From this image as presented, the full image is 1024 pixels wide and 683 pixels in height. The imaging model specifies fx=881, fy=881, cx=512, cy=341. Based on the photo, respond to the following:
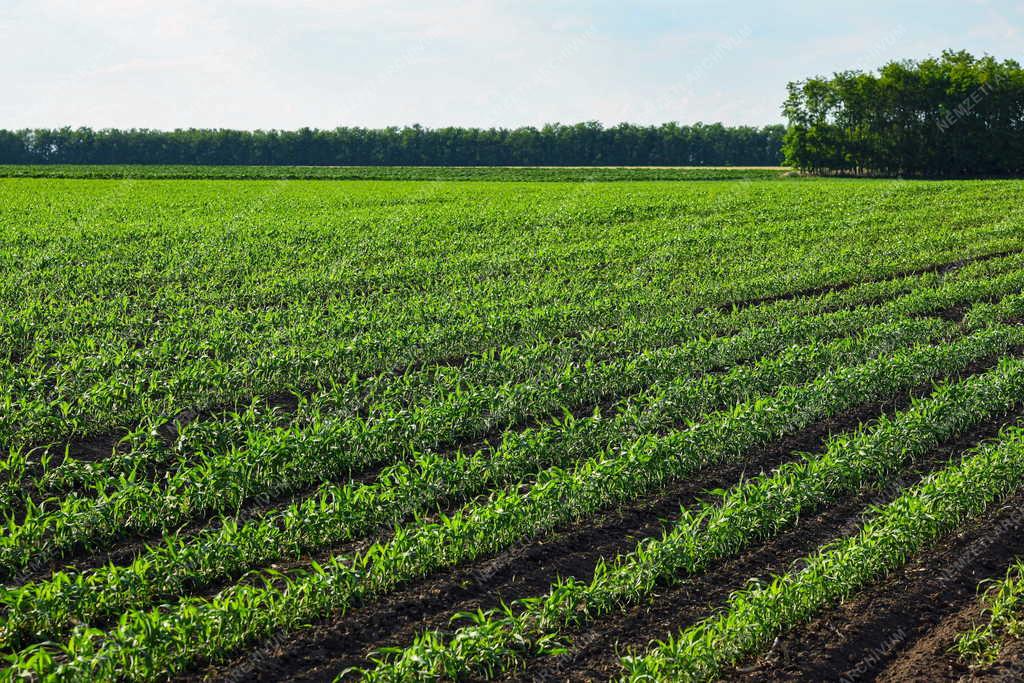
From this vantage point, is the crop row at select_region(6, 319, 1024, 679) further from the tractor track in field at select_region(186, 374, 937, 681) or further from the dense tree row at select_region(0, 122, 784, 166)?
the dense tree row at select_region(0, 122, 784, 166)

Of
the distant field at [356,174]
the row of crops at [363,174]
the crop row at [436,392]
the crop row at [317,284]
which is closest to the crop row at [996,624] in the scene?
the crop row at [436,392]

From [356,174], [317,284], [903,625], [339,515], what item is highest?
[356,174]

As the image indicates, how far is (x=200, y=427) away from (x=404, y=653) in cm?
491

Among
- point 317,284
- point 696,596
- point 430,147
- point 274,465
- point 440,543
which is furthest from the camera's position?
point 430,147

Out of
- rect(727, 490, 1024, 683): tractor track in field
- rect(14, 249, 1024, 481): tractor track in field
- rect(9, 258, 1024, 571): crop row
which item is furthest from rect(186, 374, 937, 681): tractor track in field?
rect(14, 249, 1024, 481): tractor track in field

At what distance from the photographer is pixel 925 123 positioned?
74750mm

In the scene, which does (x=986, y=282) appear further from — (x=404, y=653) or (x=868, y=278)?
(x=404, y=653)

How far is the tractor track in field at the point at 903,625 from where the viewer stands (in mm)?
5777

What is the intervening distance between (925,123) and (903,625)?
78.4 meters

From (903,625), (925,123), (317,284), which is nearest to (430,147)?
(925,123)

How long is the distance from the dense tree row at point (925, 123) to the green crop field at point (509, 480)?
60.5 metres

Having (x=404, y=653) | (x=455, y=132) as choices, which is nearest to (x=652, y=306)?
(x=404, y=653)

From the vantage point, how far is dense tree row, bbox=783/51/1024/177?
73.8 m

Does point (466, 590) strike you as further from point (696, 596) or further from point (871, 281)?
point (871, 281)
